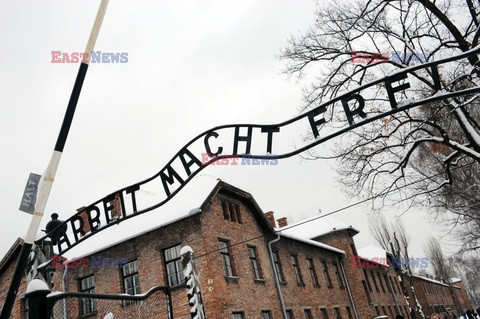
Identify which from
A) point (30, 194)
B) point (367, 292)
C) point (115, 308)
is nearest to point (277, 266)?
point (115, 308)

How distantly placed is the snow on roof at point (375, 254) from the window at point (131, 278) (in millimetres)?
26569

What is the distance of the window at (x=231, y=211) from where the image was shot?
17.8 m

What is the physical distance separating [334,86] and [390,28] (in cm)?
234

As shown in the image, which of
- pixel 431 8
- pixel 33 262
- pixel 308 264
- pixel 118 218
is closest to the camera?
pixel 118 218

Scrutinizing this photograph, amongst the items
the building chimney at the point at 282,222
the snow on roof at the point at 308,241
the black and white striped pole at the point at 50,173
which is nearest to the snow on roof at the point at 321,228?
the building chimney at the point at 282,222

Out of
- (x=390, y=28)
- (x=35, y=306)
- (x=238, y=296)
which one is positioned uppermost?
(x=390, y=28)

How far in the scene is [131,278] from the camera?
16.8 m

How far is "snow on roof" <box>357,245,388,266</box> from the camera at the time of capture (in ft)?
127

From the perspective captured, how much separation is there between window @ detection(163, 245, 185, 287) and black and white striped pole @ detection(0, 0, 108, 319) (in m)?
12.3

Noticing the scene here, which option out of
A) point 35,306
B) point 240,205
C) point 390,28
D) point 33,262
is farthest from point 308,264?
point 35,306

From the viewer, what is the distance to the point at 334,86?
12.2 meters

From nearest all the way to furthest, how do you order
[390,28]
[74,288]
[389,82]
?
[389,82], [390,28], [74,288]

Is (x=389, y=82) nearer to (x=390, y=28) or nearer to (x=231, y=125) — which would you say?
(x=231, y=125)

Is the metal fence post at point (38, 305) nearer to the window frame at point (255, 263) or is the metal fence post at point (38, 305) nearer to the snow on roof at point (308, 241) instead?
the window frame at point (255, 263)
